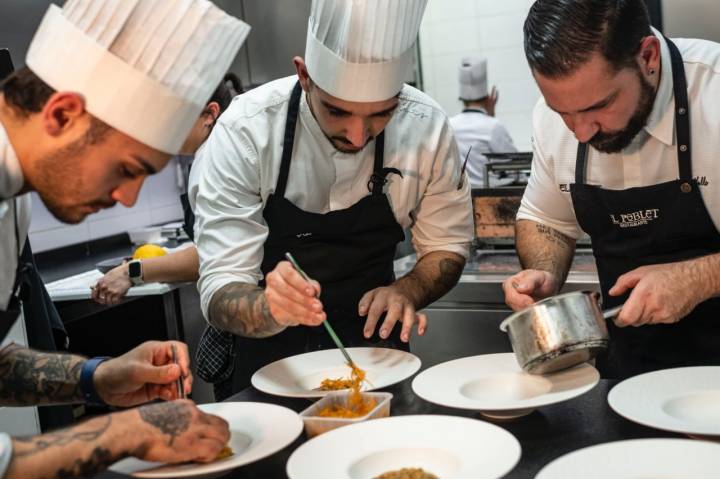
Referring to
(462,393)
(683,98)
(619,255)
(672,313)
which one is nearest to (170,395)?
(462,393)

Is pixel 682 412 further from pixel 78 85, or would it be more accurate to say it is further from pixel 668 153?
pixel 78 85

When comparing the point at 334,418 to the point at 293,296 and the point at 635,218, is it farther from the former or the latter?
the point at 635,218

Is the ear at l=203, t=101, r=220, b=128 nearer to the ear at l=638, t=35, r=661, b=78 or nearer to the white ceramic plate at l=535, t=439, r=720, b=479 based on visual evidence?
the ear at l=638, t=35, r=661, b=78

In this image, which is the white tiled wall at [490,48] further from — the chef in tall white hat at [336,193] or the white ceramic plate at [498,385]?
the white ceramic plate at [498,385]

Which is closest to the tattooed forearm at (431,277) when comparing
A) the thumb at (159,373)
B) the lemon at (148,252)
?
the thumb at (159,373)

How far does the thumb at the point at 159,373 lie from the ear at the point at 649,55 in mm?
1260

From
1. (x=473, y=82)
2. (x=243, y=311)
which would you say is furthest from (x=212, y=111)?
(x=473, y=82)

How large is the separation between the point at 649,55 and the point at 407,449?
1125 mm

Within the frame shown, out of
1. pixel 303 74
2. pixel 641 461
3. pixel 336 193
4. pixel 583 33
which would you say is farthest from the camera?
pixel 336 193

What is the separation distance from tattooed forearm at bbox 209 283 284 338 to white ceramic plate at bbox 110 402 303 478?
0.93ft

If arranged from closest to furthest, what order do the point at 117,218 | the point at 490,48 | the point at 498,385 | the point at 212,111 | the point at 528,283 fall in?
the point at 498,385 < the point at 528,283 < the point at 212,111 < the point at 117,218 < the point at 490,48

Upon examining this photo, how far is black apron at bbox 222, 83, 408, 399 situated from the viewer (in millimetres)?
2250

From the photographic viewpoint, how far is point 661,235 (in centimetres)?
209

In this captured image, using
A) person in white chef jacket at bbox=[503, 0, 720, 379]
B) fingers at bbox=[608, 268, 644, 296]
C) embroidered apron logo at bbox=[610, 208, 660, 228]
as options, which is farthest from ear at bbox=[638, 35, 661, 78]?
fingers at bbox=[608, 268, 644, 296]
